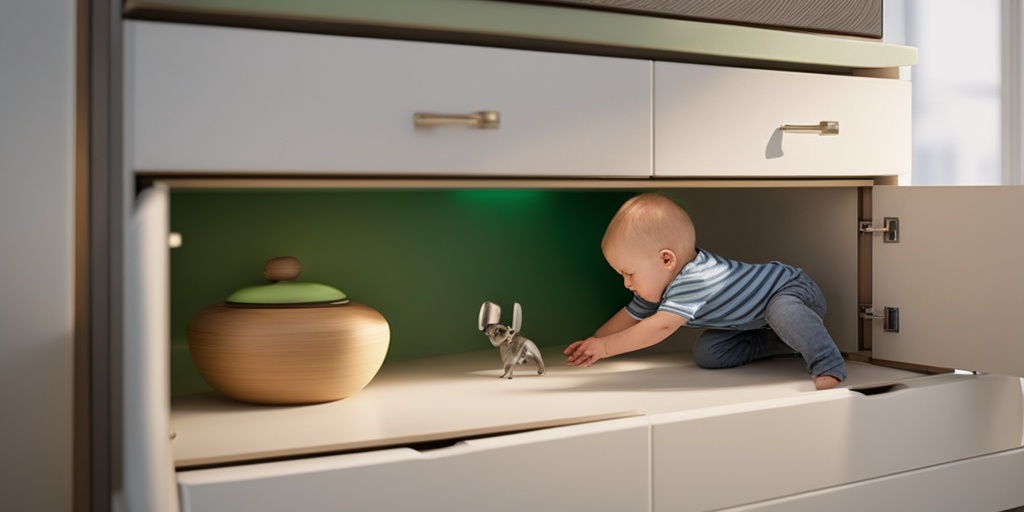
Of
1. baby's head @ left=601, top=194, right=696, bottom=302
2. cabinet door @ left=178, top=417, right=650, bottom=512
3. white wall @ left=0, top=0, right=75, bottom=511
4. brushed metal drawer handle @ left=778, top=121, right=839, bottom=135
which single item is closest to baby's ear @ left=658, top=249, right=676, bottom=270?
baby's head @ left=601, top=194, right=696, bottom=302

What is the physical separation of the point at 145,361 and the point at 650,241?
2.70ft

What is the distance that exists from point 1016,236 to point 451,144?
742mm

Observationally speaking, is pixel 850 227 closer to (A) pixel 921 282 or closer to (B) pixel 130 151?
(A) pixel 921 282

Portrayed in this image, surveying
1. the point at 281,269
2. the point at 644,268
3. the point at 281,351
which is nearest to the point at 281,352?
the point at 281,351

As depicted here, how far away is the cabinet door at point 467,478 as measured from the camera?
0.88 metres

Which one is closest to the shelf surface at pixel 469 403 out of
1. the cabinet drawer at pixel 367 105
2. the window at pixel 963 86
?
the cabinet drawer at pixel 367 105

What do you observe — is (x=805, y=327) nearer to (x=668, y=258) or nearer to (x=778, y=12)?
(x=668, y=258)

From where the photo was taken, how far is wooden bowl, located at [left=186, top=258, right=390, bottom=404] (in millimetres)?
1130

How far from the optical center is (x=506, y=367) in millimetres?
1341

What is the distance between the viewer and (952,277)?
132 centimetres

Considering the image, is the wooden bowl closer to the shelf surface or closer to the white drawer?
the shelf surface

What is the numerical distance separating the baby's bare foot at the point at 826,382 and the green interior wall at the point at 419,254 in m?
0.49

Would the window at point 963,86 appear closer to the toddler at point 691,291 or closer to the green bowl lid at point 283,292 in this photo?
the toddler at point 691,291

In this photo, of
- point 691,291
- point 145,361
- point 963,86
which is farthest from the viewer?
point 963,86
